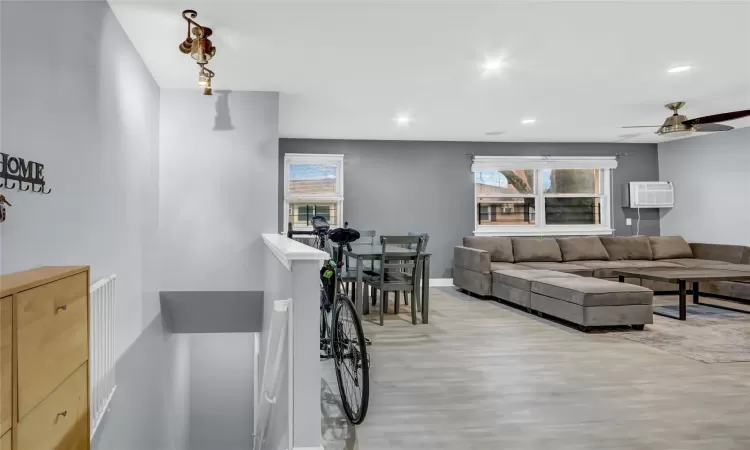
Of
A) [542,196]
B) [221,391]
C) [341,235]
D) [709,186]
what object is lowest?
[221,391]

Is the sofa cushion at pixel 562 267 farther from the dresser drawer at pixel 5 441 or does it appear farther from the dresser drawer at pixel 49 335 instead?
the dresser drawer at pixel 5 441

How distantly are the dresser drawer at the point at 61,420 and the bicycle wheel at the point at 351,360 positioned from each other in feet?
4.13

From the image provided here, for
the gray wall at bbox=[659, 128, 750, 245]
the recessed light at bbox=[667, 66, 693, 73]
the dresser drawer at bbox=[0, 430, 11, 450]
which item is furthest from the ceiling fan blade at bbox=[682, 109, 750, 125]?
the dresser drawer at bbox=[0, 430, 11, 450]

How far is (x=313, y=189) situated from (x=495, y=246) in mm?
2977

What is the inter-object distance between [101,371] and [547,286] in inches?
164

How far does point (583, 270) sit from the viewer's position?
595cm

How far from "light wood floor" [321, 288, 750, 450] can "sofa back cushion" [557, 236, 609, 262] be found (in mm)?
2667

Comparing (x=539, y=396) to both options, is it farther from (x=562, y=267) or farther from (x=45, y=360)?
(x=562, y=267)

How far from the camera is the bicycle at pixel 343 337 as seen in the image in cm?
244

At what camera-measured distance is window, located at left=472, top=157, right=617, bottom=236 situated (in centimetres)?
740

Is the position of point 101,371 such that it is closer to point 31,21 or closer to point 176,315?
point 31,21

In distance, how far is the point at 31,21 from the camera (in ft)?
5.59

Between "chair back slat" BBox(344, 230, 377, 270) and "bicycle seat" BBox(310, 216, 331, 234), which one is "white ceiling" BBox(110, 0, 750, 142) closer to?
"bicycle seat" BBox(310, 216, 331, 234)

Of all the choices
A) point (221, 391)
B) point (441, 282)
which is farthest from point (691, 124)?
point (221, 391)
